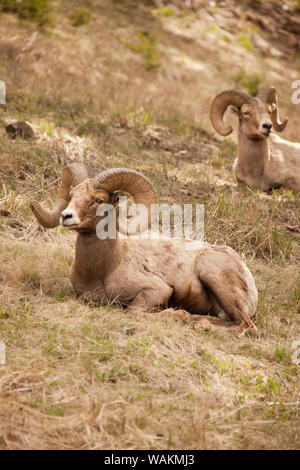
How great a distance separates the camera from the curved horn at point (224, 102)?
12133 mm

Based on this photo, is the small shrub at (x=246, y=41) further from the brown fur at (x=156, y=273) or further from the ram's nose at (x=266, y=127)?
the brown fur at (x=156, y=273)

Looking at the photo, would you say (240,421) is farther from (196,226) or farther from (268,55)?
(268,55)

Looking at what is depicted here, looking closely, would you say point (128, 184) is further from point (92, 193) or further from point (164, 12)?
point (164, 12)

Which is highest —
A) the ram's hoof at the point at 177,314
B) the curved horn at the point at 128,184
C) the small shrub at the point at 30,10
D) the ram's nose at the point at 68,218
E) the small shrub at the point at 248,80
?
the curved horn at the point at 128,184

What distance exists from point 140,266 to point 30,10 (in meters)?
13.8

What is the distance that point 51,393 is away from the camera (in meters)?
4.88

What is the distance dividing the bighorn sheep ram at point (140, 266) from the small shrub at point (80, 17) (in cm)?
1512

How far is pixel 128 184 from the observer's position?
699 cm

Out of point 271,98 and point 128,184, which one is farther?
point 271,98

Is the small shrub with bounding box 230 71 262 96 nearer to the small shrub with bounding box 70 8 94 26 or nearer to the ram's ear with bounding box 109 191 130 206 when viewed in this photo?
the small shrub with bounding box 70 8 94 26

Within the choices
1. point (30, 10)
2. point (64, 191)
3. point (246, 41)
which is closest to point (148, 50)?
point (30, 10)

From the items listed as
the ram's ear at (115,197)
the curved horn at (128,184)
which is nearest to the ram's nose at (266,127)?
the curved horn at (128,184)
